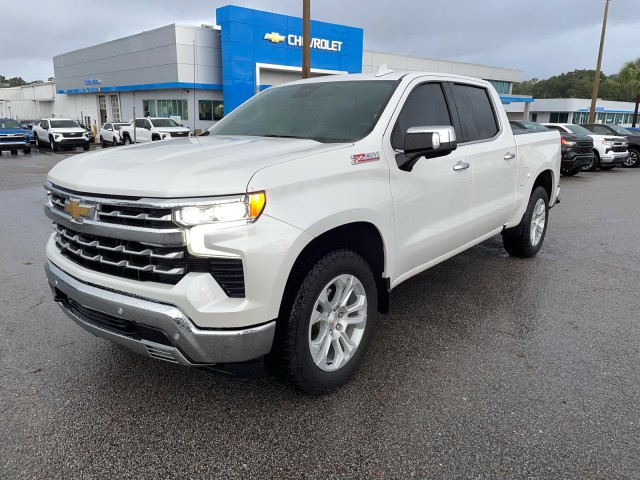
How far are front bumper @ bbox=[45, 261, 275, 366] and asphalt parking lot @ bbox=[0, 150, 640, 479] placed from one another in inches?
19.7

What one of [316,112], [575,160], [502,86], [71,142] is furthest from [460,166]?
[502,86]

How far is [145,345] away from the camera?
2.57 metres

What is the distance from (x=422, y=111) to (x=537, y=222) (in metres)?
2.98

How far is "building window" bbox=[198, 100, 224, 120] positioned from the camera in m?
35.6

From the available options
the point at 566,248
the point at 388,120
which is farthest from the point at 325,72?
the point at 388,120

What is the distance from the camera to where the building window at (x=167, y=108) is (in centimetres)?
3594

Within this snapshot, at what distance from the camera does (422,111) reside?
3807 mm

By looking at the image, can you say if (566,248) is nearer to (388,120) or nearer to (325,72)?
(388,120)

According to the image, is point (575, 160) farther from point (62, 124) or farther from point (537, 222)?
point (62, 124)

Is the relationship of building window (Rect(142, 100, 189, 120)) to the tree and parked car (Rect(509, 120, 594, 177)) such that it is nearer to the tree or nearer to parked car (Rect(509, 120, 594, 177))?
parked car (Rect(509, 120, 594, 177))

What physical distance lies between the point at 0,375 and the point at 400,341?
9.02ft

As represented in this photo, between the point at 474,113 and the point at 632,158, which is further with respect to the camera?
the point at 632,158

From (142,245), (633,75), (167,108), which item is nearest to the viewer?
(142,245)

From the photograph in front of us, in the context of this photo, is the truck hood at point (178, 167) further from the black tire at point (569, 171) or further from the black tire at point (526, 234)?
the black tire at point (569, 171)
